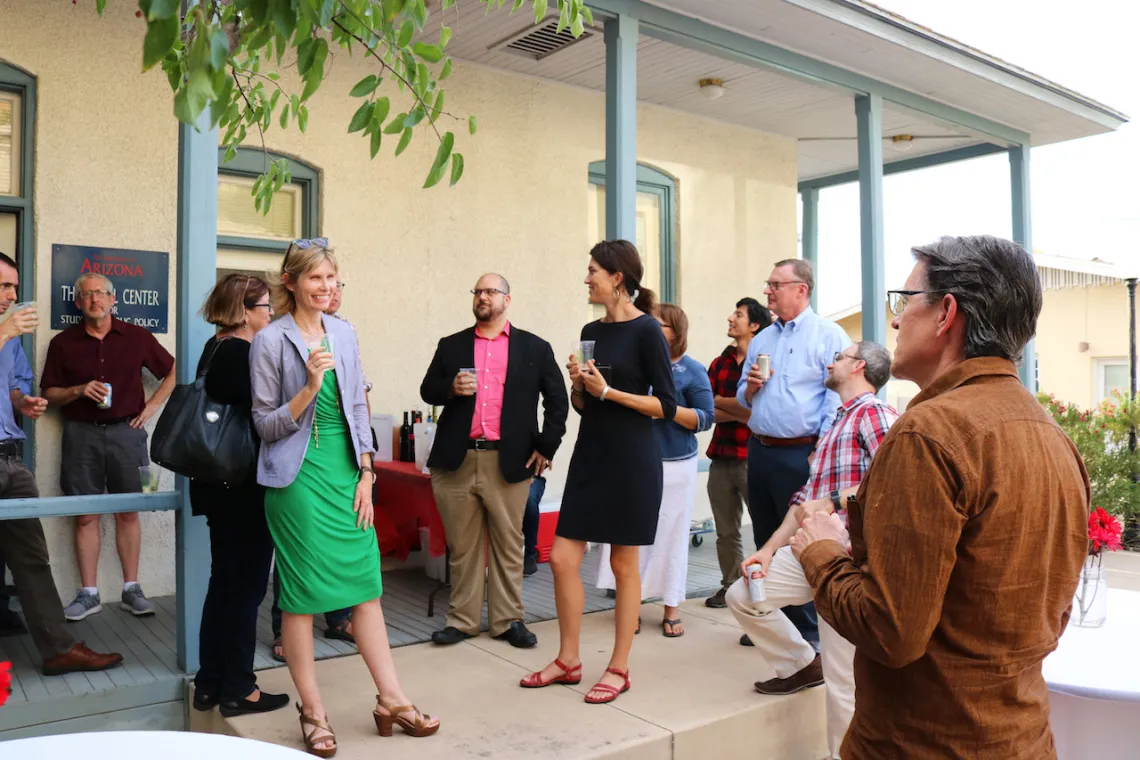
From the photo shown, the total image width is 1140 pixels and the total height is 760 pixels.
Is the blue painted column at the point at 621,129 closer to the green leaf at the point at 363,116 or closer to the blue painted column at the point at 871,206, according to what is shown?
the blue painted column at the point at 871,206

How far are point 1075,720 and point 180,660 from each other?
3.52 m

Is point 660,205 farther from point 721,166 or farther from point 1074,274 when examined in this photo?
point 1074,274

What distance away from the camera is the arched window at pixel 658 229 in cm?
862

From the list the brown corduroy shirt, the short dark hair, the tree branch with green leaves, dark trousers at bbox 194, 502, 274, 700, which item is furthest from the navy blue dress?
the brown corduroy shirt

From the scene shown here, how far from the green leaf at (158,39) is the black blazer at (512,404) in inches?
137

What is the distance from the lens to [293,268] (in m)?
3.53

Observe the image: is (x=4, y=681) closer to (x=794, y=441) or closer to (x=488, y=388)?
(x=488, y=388)

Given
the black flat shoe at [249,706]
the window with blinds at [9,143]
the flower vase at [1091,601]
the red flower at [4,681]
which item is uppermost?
the window with blinds at [9,143]

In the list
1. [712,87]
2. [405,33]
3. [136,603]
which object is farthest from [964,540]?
[712,87]

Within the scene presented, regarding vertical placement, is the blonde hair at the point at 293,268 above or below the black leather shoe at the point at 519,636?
above

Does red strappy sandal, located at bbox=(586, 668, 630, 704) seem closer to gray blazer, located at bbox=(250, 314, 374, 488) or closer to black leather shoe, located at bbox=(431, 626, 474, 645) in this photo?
black leather shoe, located at bbox=(431, 626, 474, 645)

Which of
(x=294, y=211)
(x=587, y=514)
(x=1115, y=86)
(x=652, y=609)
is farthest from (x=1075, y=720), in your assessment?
(x=1115, y=86)

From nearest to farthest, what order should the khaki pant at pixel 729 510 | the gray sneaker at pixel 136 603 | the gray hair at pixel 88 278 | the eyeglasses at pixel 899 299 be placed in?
the eyeglasses at pixel 899 299 < the gray sneaker at pixel 136 603 < the gray hair at pixel 88 278 < the khaki pant at pixel 729 510

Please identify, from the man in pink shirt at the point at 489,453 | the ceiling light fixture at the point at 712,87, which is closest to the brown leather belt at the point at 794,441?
the man in pink shirt at the point at 489,453
